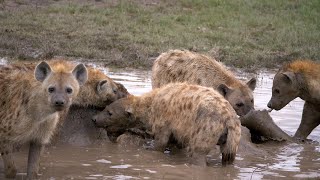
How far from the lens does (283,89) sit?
904cm

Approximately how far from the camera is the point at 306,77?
8922 millimetres

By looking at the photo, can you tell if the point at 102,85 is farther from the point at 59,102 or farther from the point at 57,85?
the point at 59,102

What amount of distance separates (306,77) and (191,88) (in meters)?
1.95

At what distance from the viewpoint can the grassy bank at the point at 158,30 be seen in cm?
1317

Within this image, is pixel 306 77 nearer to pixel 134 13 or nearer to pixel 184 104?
pixel 184 104

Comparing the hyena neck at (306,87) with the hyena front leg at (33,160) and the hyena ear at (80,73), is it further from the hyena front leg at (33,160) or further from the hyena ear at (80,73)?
the hyena front leg at (33,160)

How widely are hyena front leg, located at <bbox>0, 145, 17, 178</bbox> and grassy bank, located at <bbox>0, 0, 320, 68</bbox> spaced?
237 inches

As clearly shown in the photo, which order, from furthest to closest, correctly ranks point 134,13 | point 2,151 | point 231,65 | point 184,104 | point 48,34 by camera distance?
point 134,13 → point 48,34 → point 231,65 → point 184,104 → point 2,151

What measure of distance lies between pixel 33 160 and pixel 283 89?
3549mm

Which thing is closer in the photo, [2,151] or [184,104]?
[2,151]

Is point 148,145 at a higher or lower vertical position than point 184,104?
lower

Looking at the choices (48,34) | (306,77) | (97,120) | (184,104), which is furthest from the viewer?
(48,34)

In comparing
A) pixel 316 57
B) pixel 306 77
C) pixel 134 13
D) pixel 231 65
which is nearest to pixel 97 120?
pixel 306 77

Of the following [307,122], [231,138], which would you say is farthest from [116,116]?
[307,122]
